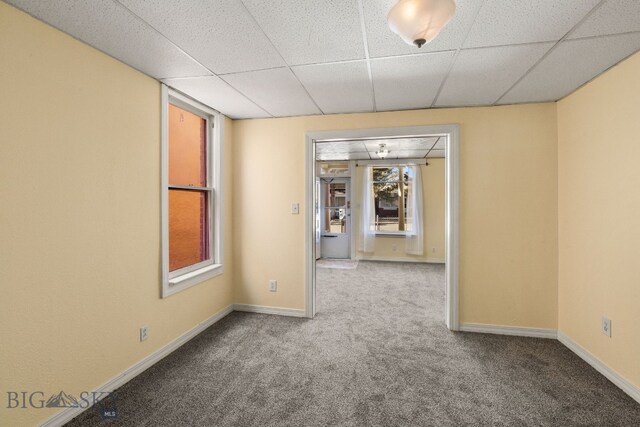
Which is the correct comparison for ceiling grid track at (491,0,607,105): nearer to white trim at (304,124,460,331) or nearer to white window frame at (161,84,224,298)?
white trim at (304,124,460,331)

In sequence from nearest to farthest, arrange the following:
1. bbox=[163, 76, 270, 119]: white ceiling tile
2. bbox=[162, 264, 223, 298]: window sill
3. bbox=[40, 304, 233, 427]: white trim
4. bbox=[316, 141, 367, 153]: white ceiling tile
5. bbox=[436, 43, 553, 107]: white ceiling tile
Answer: bbox=[40, 304, 233, 427]: white trim < bbox=[436, 43, 553, 107]: white ceiling tile < bbox=[163, 76, 270, 119]: white ceiling tile < bbox=[162, 264, 223, 298]: window sill < bbox=[316, 141, 367, 153]: white ceiling tile

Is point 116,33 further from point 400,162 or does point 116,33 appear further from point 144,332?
point 400,162

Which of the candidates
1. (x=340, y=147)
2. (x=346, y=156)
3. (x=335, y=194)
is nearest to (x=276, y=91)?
(x=340, y=147)

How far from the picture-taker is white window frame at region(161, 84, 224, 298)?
246 cm

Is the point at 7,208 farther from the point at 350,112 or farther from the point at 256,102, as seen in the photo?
the point at 350,112

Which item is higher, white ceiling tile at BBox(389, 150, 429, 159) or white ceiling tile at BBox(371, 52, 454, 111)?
white ceiling tile at BBox(389, 150, 429, 159)

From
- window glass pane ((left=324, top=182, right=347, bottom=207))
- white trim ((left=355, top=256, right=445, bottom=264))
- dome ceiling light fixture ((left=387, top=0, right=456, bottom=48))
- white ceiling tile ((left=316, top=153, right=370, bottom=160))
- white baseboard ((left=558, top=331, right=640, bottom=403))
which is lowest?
white baseboard ((left=558, top=331, right=640, bottom=403))

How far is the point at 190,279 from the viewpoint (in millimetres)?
2744

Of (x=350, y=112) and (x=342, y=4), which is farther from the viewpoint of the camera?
(x=350, y=112)

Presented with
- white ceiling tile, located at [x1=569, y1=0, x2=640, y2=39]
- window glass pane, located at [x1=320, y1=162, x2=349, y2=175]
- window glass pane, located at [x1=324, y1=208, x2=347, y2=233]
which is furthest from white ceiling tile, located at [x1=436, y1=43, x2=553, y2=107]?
window glass pane, located at [x1=324, y1=208, x2=347, y2=233]

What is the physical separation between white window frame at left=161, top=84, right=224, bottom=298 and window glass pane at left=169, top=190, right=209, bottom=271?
61mm

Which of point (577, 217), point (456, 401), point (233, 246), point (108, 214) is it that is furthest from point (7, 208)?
point (577, 217)

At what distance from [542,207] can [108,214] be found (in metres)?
3.69

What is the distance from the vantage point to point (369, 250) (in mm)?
6555
